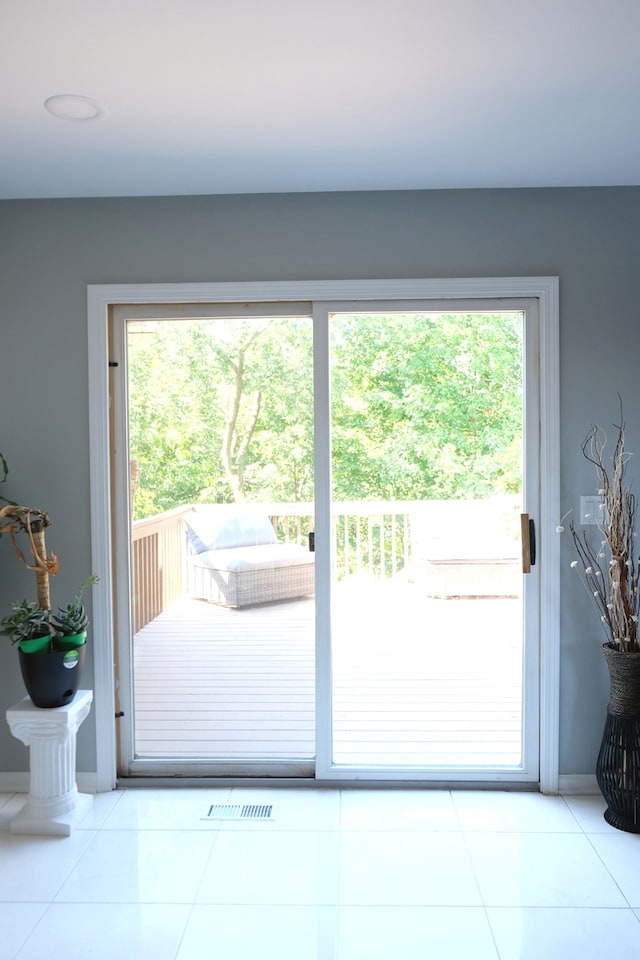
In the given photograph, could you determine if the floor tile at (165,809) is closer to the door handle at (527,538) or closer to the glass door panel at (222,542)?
the glass door panel at (222,542)

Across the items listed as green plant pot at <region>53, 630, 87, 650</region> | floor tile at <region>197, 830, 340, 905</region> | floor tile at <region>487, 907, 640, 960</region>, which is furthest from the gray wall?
floor tile at <region>197, 830, 340, 905</region>

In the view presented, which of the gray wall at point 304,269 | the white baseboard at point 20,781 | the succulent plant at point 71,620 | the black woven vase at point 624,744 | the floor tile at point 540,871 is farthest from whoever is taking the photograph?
the white baseboard at point 20,781

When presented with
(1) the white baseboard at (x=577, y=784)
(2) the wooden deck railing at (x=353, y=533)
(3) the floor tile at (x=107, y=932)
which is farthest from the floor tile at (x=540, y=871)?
(2) the wooden deck railing at (x=353, y=533)

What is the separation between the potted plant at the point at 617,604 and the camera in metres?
2.88

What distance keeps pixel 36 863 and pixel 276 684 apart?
118 cm

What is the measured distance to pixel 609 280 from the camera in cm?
315

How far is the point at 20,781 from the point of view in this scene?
10.8 feet

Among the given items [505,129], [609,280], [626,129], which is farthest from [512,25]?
[609,280]

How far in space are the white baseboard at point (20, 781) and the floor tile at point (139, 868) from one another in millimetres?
363

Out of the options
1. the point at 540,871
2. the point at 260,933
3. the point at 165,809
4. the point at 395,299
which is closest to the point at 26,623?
the point at 165,809

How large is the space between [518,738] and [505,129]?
2.67 meters

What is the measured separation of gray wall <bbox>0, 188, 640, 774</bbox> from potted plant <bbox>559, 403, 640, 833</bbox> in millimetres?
90

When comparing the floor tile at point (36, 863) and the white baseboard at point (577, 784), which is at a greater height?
the white baseboard at point (577, 784)

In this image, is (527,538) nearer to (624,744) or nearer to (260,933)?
(624,744)
